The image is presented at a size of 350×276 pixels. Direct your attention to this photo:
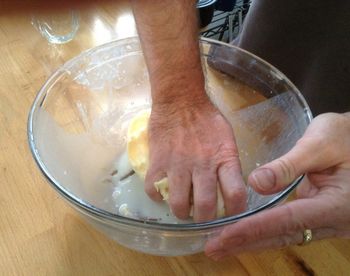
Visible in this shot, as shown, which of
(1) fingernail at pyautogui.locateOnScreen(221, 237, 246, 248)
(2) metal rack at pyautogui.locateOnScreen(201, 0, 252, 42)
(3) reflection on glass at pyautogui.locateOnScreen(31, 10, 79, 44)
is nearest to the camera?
(1) fingernail at pyautogui.locateOnScreen(221, 237, 246, 248)

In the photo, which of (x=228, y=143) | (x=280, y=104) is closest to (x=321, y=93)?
(x=280, y=104)

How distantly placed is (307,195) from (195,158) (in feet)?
0.58

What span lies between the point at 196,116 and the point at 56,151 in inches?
7.9

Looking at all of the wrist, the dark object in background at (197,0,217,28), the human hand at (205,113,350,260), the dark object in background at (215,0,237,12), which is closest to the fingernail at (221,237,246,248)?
the human hand at (205,113,350,260)

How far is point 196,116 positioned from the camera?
1.79ft

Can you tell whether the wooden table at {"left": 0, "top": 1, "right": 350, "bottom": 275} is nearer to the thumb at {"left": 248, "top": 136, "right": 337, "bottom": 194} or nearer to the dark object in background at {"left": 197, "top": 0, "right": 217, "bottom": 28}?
the thumb at {"left": 248, "top": 136, "right": 337, "bottom": 194}

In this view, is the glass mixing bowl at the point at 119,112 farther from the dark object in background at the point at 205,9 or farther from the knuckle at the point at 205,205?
the dark object in background at the point at 205,9

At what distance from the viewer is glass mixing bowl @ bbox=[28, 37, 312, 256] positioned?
530 millimetres

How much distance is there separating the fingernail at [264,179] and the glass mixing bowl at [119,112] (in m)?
0.06

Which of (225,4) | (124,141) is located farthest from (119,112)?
(225,4)

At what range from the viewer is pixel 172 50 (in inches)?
20.7

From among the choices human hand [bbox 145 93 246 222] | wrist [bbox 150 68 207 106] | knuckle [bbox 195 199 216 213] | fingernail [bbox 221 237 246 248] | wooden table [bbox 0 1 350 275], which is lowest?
wooden table [bbox 0 1 350 275]

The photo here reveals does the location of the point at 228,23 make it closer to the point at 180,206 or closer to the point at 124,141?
the point at 124,141

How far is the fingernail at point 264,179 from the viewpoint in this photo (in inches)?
17.2
